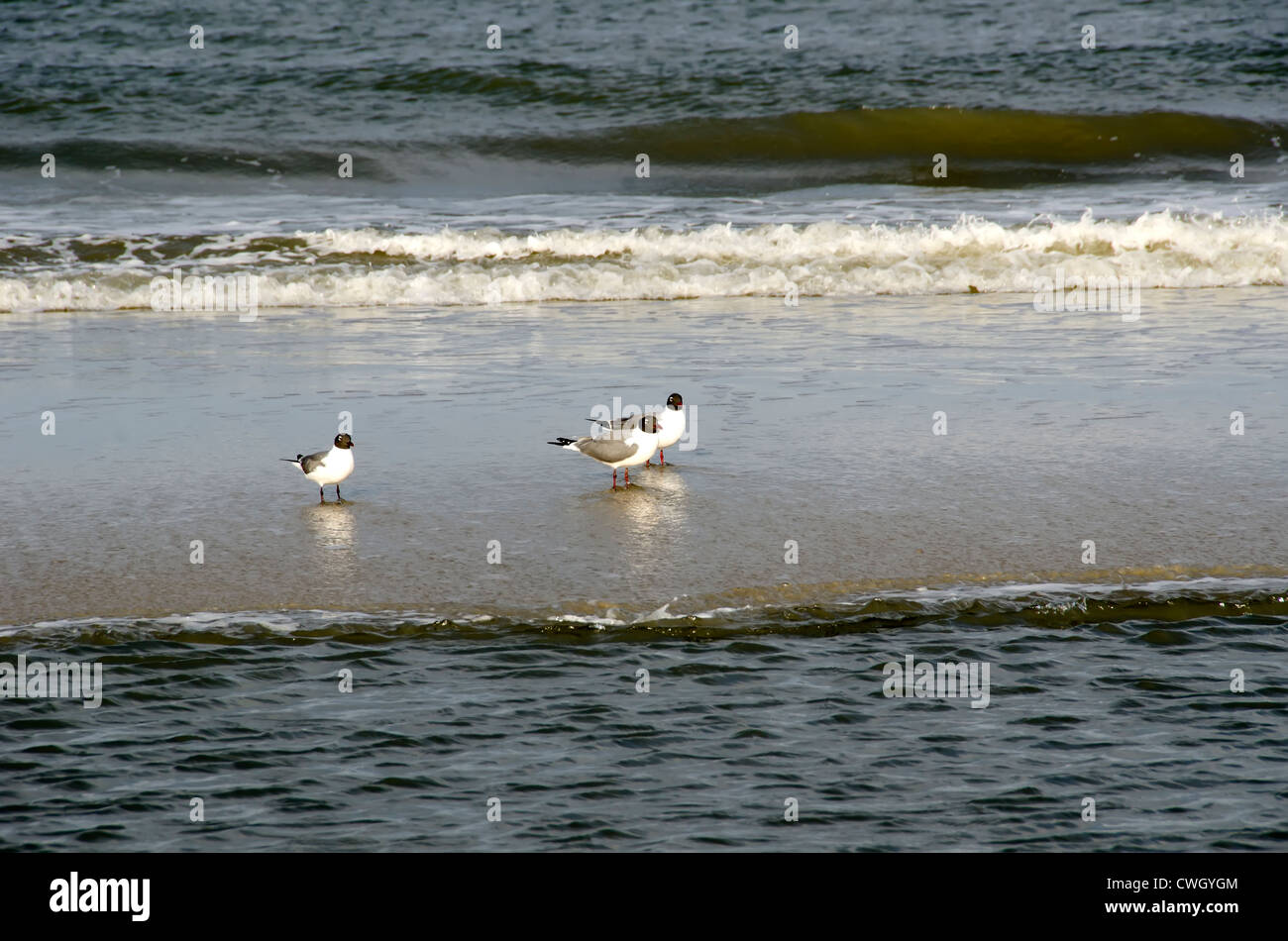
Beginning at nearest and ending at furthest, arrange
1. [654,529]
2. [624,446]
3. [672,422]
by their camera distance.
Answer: [654,529] < [624,446] < [672,422]

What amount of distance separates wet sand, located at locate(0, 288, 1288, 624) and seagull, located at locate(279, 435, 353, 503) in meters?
0.19

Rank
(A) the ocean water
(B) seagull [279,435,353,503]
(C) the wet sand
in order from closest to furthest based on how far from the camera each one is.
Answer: (A) the ocean water, (C) the wet sand, (B) seagull [279,435,353,503]

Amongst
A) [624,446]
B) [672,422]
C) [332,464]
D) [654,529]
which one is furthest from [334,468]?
[672,422]

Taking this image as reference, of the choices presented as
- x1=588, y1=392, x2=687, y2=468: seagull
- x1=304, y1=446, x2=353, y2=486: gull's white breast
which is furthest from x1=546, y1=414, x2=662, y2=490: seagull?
x1=304, y1=446, x2=353, y2=486: gull's white breast

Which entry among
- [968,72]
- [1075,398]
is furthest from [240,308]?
[968,72]

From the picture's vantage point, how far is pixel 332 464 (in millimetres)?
7137

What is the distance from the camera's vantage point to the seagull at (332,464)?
712cm

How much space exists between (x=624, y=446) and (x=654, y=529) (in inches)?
33.3

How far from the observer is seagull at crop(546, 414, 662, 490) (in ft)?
24.7

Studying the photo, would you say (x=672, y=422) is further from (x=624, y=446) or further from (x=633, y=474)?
(x=624, y=446)

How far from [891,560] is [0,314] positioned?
1197 centimetres

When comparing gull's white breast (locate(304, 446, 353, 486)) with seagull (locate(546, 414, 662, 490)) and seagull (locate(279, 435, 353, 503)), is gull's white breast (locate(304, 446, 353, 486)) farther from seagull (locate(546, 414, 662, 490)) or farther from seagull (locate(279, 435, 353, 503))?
seagull (locate(546, 414, 662, 490))

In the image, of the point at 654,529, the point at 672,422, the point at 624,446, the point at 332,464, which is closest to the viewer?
the point at 654,529

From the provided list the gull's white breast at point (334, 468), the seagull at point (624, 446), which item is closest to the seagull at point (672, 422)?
the seagull at point (624, 446)
